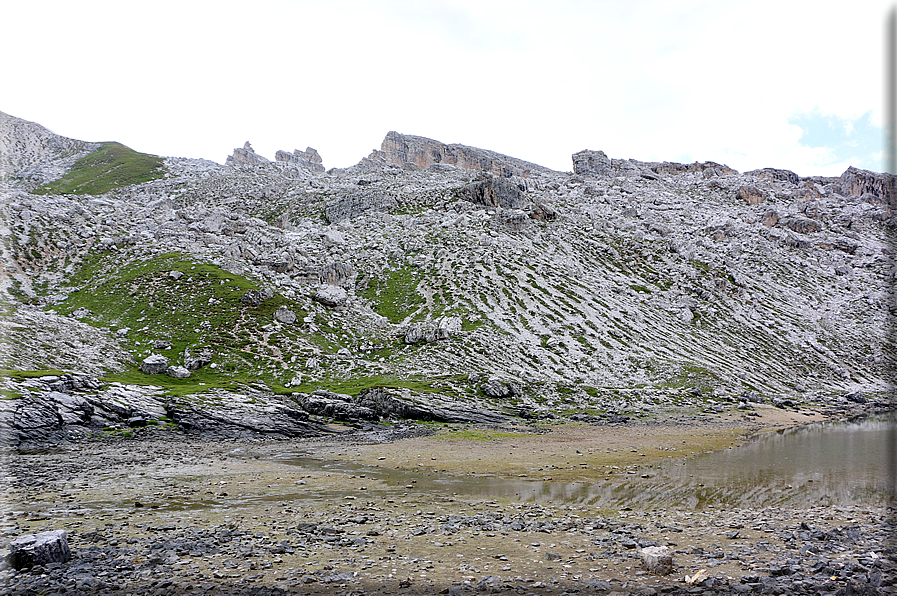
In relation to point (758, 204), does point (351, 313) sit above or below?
below

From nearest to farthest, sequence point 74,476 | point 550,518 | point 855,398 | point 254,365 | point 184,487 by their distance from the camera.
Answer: point 550,518 → point 184,487 → point 74,476 → point 254,365 → point 855,398

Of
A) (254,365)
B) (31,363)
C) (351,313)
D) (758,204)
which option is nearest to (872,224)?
(758,204)

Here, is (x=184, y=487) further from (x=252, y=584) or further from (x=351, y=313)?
(x=351, y=313)

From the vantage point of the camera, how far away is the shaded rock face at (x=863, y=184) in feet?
598

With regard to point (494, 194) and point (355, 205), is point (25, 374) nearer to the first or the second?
point (355, 205)

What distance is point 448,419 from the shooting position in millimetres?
49406

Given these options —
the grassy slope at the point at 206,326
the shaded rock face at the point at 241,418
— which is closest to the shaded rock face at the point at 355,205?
the grassy slope at the point at 206,326

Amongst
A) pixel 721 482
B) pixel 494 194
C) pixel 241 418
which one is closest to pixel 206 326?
pixel 241 418

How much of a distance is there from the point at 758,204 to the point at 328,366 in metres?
165

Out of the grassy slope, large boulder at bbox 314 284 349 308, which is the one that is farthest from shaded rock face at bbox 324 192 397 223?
the grassy slope

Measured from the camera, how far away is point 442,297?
83.4m

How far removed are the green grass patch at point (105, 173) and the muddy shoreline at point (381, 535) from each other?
145 metres

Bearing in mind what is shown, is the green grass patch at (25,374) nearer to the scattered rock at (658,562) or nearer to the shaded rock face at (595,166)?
the scattered rock at (658,562)

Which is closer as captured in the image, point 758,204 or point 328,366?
point 328,366
